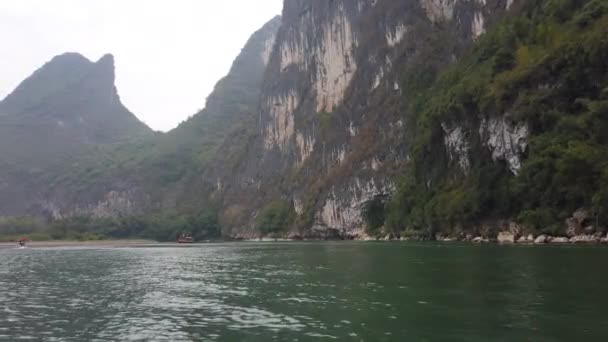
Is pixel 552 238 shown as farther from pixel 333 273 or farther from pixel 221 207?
pixel 221 207

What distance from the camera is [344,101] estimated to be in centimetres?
13862

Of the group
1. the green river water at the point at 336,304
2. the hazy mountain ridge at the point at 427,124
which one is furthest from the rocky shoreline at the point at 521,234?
the green river water at the point at 336,304

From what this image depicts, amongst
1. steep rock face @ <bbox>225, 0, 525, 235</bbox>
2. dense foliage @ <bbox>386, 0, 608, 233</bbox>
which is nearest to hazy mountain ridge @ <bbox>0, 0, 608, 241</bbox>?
dense foliage @ <bbox>386, 0, 608, 233</bbox>

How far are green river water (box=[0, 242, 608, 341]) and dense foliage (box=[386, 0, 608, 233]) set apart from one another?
61.1 ft

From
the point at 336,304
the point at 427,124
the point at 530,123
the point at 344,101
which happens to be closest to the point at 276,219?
the point at 344,101

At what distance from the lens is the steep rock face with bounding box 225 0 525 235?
111375mm

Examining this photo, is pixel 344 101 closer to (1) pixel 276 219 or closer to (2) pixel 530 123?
(1) pixel 276 219

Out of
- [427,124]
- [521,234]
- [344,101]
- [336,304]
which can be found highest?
[344,101]

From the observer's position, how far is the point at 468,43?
106 meters

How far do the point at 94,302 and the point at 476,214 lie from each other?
180 feet

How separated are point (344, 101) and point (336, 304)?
11979cm

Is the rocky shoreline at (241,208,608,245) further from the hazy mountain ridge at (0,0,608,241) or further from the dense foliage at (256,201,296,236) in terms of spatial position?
the dense foliage at (256,201,296,236)

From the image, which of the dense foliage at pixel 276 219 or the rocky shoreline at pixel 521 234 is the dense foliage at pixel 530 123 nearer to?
the rocky shoreline at pixel 521 234

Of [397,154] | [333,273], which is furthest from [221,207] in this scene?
[333,273]
